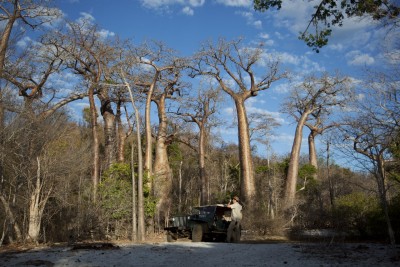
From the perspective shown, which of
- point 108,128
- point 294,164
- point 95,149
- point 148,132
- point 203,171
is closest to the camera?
point 148,132

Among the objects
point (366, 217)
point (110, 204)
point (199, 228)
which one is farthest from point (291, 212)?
point (110, 204)

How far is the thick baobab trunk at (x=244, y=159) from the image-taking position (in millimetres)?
20250

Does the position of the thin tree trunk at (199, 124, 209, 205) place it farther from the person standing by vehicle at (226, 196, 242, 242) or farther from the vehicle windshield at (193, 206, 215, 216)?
the person standing by vehicle at (226, 196, 242, 242)

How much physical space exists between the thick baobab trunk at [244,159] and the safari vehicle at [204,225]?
5998 millimetres

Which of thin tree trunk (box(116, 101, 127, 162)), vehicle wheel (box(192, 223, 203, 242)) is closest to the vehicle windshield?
vehicle wheel (box(192, 223, 203, 242))

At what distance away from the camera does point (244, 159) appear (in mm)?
21062

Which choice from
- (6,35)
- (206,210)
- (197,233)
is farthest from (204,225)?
(6,35)

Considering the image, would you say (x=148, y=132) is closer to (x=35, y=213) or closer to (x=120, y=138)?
(x=120, y=138)

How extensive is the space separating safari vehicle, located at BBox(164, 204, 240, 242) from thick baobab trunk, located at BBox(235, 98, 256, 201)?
19.7 feet

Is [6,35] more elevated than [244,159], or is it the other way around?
[6,35]

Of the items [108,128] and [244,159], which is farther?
[108,128]

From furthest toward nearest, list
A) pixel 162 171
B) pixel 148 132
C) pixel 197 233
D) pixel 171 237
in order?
1. pixel 162 171
2. pixel 148 132
3. pixel 171 237
4. pixel 197 233

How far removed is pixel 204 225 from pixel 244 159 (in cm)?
805

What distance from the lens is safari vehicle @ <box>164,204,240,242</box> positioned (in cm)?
1332
